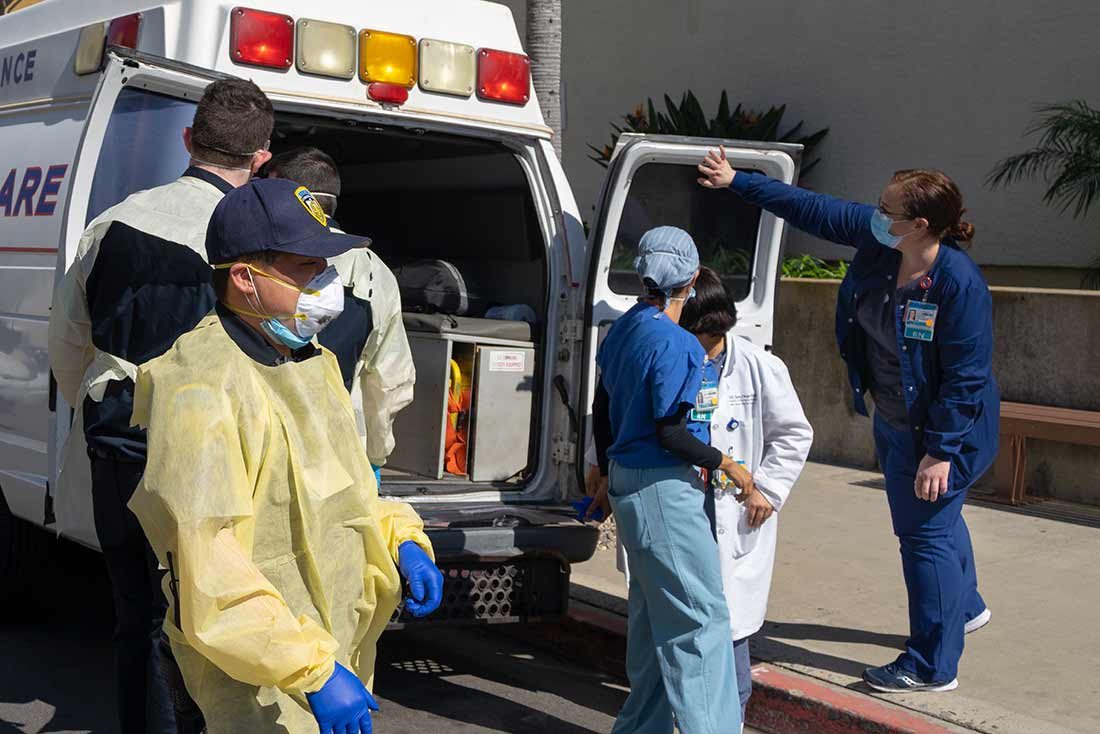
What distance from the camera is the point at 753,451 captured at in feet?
14.5

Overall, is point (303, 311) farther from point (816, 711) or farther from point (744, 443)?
point (816, 711)

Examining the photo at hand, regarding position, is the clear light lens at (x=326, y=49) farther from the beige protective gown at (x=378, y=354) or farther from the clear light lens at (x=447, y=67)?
the beige protective gown at (x=378, y=354)

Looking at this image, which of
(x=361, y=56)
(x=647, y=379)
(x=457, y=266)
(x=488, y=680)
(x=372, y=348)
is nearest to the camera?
(x=647, y=379)

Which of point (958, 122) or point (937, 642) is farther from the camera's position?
point (958, 122)

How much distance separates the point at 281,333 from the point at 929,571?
3.04m

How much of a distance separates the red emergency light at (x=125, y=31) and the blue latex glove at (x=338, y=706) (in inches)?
131

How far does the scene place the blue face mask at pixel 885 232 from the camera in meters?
4.70

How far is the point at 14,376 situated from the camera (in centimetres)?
527

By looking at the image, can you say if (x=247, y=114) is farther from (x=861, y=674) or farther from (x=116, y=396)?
(x=861, y=674)

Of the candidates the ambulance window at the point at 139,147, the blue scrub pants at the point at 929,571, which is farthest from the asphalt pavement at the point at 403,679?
the ambulance window at the point at 139,147

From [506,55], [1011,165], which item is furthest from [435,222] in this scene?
[1011,165]

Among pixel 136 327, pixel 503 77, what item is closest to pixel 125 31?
pixel 503 77

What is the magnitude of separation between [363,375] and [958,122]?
838cm

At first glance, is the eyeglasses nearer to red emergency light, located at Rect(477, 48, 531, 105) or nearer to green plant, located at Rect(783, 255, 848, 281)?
red emergency light, located at Rect(477, 48, 531, 105)
